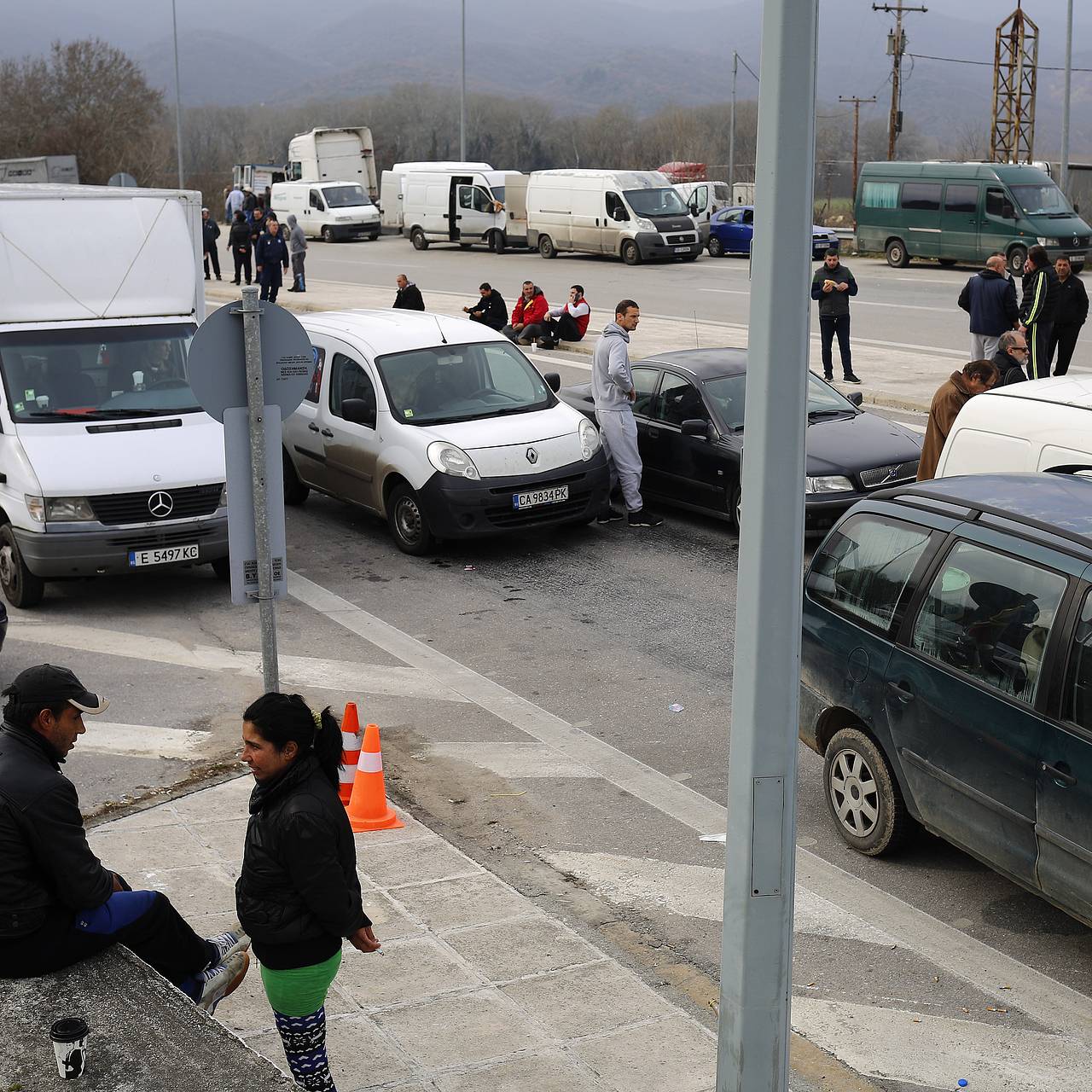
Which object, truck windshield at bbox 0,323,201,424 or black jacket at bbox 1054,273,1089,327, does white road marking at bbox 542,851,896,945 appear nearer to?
truck windshield at bbox 0,323,201,424

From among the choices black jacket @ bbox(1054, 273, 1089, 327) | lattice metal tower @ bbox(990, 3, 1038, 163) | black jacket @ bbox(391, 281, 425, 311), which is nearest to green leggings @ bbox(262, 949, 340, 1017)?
black jacket @ bbox(1054, 273, 1089, 327)

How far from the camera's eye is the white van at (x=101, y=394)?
10758 millimetres

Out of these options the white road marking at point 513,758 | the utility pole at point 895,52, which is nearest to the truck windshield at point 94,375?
the white road marking at point 513,758

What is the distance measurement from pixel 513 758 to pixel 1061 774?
3.42 meters

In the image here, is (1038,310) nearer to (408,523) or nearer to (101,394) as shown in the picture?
(408,523)

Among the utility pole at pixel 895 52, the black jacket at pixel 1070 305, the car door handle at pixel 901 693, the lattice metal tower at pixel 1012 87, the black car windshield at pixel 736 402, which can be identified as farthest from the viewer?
the utility pole at pixel 895 52

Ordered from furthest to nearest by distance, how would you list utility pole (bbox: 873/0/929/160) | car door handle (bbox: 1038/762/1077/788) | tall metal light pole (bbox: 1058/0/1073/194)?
utility pole (bbox: 873/0/929/160) < tall metal light pole (bbox: 1058/0/1073/194) < car door handle (bbox: 1038/762/1077/788)

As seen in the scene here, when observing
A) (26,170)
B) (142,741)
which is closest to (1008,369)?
(142,741)

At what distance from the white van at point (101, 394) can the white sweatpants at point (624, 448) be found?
3372 millimetres

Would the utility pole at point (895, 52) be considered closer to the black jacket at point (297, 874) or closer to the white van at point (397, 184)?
the white van at point (397, 184)

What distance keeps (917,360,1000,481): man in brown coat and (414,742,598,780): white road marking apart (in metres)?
4.07

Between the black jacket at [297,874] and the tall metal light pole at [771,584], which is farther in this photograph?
the black jacket at [297,874]

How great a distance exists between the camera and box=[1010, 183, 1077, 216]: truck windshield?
1398 inches

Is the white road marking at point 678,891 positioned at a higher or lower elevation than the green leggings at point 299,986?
lower
